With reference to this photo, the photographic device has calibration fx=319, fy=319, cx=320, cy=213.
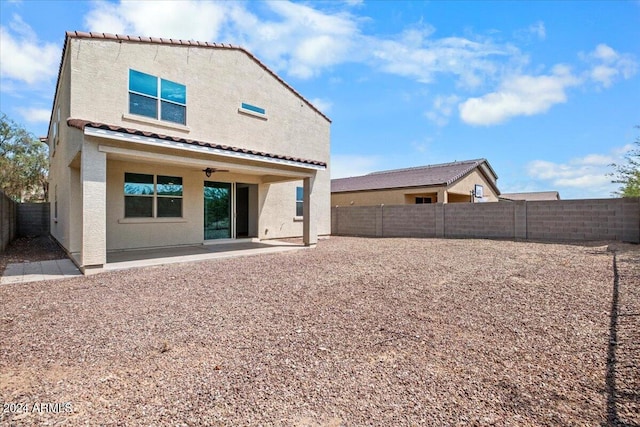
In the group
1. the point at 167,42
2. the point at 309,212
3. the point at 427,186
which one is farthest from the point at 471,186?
the point at 167,42

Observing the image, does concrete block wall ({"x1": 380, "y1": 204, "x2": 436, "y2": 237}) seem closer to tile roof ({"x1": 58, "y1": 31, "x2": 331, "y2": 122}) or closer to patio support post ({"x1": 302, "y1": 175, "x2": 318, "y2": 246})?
patio support post ({"x1": 302, "y1": 175, "x2": 318, "y2": 246})

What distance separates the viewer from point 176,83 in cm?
1139

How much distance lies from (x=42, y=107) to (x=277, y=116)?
1320 centimetres

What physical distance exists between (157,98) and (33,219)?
13.3 metres

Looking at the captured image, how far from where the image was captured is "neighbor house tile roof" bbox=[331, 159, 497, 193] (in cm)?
2286

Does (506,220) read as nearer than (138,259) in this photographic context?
No

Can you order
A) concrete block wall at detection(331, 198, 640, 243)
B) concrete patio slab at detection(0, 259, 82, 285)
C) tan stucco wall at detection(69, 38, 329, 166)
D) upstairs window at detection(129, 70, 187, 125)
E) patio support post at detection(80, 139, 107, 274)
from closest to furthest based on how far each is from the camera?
concrete patio slab at detection(0, 259, 82, 285) → patio support post at detection(80, 139, 107, 274) → tan stucco wall at detection(69, 38, 329, 166) → upstairs window at detection(129, 70, 187, 125) → concrete block wall at detection(331, 198, 640, 243)

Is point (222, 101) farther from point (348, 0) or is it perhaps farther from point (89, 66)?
point (348, 0)

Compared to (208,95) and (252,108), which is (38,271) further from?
(252,108)

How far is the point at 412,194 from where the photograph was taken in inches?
925

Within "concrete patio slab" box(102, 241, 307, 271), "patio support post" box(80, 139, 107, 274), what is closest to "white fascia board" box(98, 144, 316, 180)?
"patio support post" box(80, 139, 107, 274)

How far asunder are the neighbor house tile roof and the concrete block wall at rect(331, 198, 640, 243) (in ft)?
19.0

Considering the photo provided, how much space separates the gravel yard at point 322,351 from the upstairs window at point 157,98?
20.6ft

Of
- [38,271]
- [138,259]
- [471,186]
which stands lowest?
[38,271]
